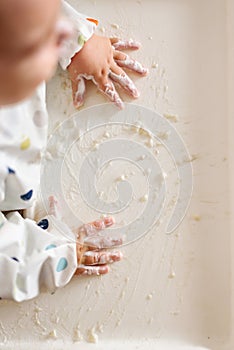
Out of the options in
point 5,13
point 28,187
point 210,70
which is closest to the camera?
point 5,13

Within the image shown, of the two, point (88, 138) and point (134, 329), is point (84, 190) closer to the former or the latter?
point (88, 138)

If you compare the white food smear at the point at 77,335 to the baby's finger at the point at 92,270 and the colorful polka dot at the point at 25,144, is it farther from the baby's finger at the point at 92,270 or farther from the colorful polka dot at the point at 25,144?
the colorful polka dot at the point at 25,144

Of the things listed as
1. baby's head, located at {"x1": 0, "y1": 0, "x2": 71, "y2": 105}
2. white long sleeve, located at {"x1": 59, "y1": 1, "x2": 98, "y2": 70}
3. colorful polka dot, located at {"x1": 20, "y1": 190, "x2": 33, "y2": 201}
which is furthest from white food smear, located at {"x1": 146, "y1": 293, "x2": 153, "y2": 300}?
baby's head, located at {"x1": 0, "y1": 0, "x2": 71, "y2": 105}

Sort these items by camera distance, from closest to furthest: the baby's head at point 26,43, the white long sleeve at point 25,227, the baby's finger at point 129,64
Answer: the baby's head at point 26,43
the white long sleeve at point 25,227
the baby's finger at point 129,64

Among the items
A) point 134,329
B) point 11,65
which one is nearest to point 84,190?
point 134,329

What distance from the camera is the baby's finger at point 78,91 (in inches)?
35.4

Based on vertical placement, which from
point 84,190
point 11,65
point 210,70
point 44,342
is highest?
point 11,65

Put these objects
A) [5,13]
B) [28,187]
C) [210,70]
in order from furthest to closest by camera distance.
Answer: [210,70] → [28,187] → [5,13]

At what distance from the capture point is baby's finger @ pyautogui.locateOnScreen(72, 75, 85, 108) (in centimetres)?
90

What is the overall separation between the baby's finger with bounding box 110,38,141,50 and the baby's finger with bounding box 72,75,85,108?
2.4 inches

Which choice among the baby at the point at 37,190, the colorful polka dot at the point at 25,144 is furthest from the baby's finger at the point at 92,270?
the colorful polka dot at the point at 25,144

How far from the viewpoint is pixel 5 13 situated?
0.50 metres

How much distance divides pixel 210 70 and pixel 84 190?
0.22 meters

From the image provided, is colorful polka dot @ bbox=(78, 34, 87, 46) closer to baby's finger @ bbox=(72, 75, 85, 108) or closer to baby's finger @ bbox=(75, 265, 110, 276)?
baby's finger @ bbox=(72, 75, 85, 108)
